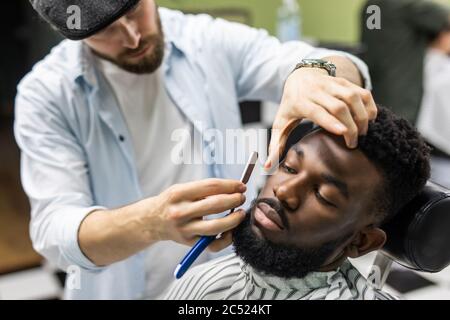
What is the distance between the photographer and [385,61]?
103 centimetres

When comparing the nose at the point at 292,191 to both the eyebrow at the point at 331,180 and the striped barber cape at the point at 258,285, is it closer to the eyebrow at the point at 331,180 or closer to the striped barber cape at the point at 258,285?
the eyebrow at the point at 331,180

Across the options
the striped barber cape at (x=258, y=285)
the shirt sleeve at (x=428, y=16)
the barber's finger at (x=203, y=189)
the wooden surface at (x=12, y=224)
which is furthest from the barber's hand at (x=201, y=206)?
the wooden surface at (x=12, y=224)

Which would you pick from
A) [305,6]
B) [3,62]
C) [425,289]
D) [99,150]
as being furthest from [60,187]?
[3,62]

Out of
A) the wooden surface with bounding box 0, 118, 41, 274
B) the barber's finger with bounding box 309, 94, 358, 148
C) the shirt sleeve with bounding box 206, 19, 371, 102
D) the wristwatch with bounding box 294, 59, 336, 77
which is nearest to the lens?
the barber's finger with bounding box 309, 94, 358, 148

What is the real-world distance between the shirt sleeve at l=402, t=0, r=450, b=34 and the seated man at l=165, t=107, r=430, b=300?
27cm

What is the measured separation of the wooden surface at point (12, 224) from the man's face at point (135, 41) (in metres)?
1.74

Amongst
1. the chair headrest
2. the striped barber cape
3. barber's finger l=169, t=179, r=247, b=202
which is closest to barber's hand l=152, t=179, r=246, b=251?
barber's finger l=169, t=179, r=247, b=202

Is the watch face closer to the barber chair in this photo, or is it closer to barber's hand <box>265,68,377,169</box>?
barber's hand <box>265,68,377,169</box>

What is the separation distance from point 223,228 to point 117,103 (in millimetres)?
366

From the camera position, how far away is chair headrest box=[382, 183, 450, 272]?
822 mm

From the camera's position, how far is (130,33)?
93cm

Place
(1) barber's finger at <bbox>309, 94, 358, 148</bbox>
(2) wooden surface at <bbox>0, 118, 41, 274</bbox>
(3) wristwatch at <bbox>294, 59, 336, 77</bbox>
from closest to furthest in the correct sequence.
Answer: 1. (1) barber's finger at <bbox>309, 94, 358, 148</bbox>
2. (3) wristwatch at <bbox>294, 59, 336, 77</bbox>
3. (2) wooden surface at <bbox>0, 118, 41, 274</bbox>

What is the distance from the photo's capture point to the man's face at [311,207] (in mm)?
783

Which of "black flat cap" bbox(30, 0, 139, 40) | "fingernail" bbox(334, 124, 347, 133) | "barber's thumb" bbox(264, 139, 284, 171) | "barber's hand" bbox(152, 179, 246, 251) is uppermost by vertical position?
"black flat cap" bbox(30, 0, 139, 40)
